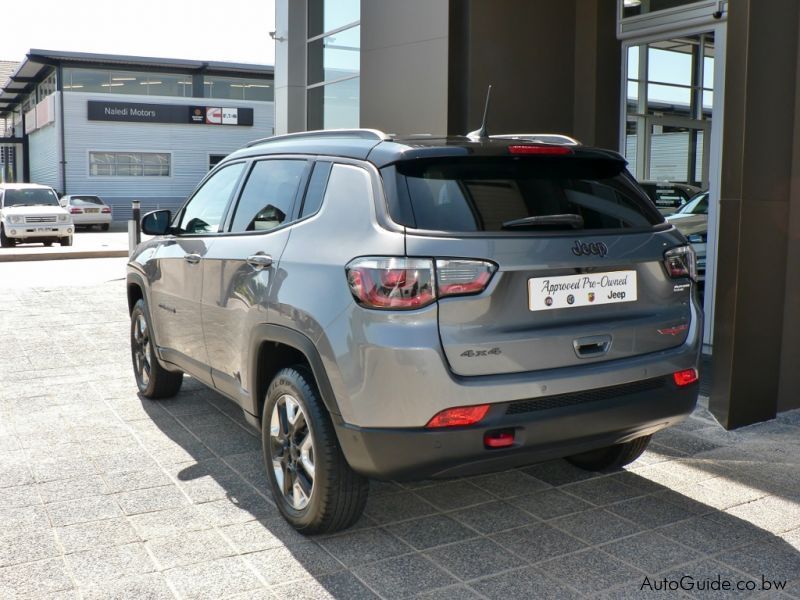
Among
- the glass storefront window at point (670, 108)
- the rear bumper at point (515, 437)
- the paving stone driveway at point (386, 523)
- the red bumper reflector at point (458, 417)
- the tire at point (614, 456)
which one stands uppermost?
the glass storefront window at point (670, 108)

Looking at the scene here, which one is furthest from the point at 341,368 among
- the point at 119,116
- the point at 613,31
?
the point at 119,116

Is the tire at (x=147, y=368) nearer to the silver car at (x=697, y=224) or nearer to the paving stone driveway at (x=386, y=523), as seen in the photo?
the paving stone driveway at (x=386, y=523)

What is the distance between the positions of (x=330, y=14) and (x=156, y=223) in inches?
315

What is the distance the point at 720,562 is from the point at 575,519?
666 millimetres

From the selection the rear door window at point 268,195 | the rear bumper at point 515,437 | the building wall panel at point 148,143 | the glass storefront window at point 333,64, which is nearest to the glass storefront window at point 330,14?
the glass storefront window at point 333,64

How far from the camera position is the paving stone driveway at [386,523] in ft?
10.8

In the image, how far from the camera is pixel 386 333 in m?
3.12

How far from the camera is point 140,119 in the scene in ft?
133

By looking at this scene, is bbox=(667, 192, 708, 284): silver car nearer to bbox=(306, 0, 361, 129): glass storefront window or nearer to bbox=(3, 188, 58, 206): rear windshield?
bbox=(306, 0, 361, 129): glass storefront window

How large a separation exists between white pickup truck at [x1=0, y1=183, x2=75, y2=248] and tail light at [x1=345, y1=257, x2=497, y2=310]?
21.4 m

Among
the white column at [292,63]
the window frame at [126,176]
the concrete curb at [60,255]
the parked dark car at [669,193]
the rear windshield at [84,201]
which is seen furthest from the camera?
the window frame at [126,176]

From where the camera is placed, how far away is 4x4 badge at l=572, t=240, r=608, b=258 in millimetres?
3363

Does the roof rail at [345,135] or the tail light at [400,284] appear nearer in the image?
the tail light at [400,284]

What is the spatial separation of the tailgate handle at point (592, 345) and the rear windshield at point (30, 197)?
22.8 meters
